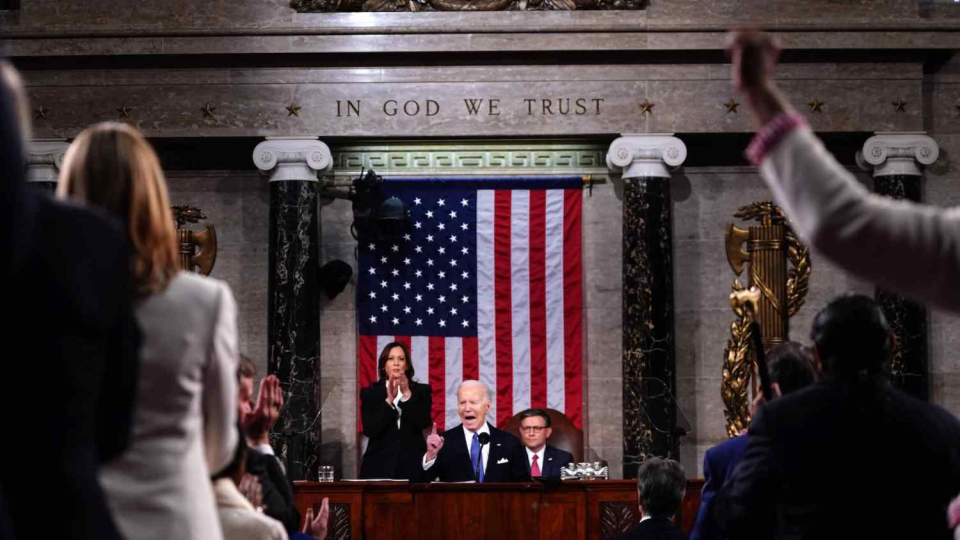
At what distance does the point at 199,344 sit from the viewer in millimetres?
2570

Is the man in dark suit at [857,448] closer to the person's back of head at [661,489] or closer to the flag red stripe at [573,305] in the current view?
the person's back of head at [661,489]

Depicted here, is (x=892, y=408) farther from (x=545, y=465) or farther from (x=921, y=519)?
(x=545, y=465)

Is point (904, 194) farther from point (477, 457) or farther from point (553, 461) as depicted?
point (477, 457)

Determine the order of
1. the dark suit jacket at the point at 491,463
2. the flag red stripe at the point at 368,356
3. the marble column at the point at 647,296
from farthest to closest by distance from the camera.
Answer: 1. the flag red stripe at the point at 368,356
2. the marble column at the point at 647,296
3. the dark suit jacket at the point at 491,463

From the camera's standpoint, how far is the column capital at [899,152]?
1245 cm

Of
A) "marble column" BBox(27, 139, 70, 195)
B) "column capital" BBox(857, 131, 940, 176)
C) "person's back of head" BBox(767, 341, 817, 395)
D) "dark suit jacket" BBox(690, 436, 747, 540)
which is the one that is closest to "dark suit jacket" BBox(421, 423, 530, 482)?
"column capital" BBox(857, 131, 940, 176)

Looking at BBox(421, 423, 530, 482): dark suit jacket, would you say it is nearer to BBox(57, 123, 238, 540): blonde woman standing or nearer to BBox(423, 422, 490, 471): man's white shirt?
BBox(423, 422, 490, 471): man's white shirt

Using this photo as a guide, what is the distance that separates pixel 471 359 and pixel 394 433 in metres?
1.83

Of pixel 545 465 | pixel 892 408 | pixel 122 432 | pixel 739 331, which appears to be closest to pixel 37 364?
pixel 122 432

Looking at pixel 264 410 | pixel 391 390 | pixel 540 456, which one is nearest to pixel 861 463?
pixel 264 410

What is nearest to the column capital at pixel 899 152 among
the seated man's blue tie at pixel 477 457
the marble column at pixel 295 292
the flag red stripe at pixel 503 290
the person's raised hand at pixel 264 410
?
the flag red stripe at pixel 503 290

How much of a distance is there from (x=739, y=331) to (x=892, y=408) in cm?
866

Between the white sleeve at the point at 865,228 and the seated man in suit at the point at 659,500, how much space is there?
3.54 m

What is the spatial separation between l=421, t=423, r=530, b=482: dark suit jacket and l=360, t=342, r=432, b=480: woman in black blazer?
49 centimetres
